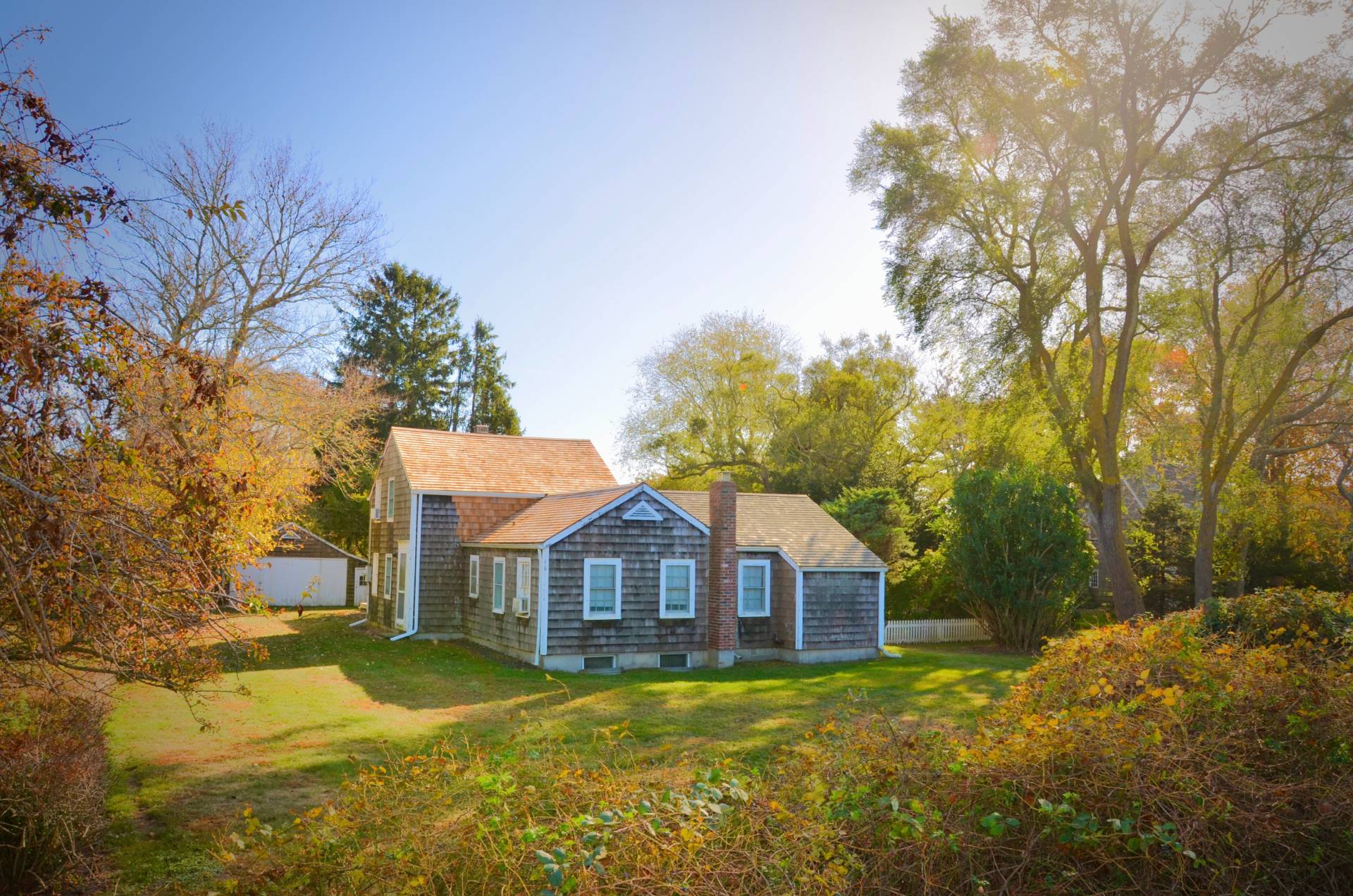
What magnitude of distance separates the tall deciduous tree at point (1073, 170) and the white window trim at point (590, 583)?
1122cm

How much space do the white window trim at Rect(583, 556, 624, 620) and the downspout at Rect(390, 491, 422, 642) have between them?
20.4 ft

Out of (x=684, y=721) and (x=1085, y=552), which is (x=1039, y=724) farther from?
(x=1085, y=552)

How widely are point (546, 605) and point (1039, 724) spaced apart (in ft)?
47.3

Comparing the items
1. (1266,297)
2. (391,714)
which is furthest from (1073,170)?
(391,714)

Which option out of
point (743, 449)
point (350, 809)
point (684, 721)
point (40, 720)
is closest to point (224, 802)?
point (40, 720)

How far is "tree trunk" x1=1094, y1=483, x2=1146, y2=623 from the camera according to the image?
22.7m

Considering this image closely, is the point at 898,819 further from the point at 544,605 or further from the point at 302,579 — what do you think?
the point at 302,579

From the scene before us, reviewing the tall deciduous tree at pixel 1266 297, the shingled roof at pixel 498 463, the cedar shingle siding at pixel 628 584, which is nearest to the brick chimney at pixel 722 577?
the cedar shingle siding at pixel 628 584

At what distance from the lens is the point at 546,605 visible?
1977 cm

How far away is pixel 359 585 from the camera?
38625mm

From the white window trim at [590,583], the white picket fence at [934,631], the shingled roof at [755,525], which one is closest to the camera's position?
the white window trim at [590,583]

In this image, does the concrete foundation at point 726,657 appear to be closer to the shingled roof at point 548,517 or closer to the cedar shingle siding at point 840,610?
the cedar shingle siding at point 840,610

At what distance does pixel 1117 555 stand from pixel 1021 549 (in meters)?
2.66

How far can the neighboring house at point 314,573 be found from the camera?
3672 centimetres
